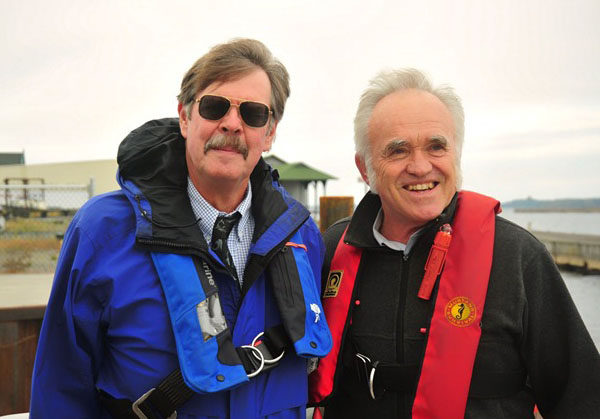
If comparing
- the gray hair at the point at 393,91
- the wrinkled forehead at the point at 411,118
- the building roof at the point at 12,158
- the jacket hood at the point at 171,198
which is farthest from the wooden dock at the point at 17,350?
the building roof at the point at 12,158

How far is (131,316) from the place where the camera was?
5.91 ft

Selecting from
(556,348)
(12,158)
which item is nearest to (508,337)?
(556,348)

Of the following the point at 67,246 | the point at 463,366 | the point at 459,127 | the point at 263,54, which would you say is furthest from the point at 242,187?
the point at 463,366

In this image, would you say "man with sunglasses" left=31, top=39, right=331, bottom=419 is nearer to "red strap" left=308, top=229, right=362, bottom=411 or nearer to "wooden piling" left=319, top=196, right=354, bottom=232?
"red strap" left=308, top=229, right=362, bottom=411

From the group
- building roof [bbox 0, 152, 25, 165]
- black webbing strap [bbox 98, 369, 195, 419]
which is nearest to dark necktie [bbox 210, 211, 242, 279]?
black webbing strap [bbox 98, 369, 195, 419]

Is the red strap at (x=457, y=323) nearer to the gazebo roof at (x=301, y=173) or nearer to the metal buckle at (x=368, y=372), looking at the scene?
the metal buckle at (x=368, y=372)

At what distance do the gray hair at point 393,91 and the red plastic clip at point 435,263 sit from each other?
0.35 meters

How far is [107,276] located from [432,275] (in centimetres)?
136

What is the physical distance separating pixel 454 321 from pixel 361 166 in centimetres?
93

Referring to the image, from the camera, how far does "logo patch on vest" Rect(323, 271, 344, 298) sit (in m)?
2.39

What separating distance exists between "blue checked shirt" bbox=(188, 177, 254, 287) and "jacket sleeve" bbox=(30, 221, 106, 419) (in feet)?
1.53

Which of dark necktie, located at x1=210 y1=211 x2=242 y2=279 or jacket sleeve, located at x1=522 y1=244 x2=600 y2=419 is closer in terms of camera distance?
jacket sleeve, located at x1=522 y1=244 x2=600 y2=419

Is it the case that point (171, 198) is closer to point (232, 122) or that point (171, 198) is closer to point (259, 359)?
point (232, 122)

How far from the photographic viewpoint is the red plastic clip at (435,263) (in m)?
2.12
